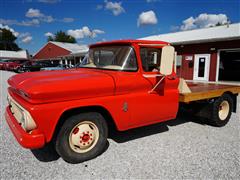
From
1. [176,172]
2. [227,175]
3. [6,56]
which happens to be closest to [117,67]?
[176,172]

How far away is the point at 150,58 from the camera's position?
4.30 metres

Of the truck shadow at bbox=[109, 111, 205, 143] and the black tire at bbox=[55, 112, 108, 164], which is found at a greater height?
the black tire at bbox=[55, 112, 108, 164]

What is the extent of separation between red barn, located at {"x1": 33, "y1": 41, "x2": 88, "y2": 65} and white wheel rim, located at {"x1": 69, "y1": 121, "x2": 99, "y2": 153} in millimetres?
31364

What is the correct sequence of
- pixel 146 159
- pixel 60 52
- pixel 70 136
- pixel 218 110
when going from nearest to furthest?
pixel 70 136
pixel 146 159
pixel 218 110
pixel 60 52

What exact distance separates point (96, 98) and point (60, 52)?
1560 inches

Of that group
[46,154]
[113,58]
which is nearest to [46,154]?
[46,154]

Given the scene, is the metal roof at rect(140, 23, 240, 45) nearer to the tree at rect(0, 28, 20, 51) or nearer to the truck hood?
the truck hood

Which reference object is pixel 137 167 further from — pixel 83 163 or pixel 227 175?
pixel 227 175

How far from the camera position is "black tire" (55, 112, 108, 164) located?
10.8 ft

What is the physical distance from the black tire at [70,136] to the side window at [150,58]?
1405 mm

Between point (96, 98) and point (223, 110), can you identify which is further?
point (223, 110)

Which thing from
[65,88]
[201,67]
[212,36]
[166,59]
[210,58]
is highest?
[212,36]

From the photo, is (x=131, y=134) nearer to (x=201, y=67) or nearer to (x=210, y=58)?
(x=210, y=58)

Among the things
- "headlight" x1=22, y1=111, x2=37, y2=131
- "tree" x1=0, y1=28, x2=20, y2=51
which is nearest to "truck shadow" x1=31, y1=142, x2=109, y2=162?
"headlight" x1=22, y1=111, x2=37, y2=131
